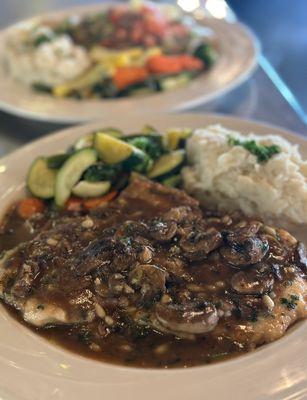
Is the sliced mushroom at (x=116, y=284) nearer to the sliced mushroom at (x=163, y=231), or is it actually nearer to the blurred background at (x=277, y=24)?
the sliced mushroom at (x=163, y=231)

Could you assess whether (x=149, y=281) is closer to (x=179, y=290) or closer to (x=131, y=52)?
(x=179, y=290)

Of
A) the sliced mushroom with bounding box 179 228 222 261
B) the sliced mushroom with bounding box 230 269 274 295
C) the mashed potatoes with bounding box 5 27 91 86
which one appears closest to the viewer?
the sliced mushroom with bounding box 230 269 274 295

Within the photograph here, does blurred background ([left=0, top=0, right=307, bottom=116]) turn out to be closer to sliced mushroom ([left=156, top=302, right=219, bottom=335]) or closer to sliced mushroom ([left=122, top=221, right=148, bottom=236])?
sliced mushroom ([left=122, top=221, right=148, bottom=236])

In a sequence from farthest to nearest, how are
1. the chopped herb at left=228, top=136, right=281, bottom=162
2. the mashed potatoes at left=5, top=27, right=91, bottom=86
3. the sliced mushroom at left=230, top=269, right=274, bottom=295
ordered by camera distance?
the mashed potatoes at left=5, top=27, right=91, bottom=86 < the chopped herb at left=228, top=136, right=281, bottom=162 < the sliced mushroom at left=230, top=269, right=274, bottom=295

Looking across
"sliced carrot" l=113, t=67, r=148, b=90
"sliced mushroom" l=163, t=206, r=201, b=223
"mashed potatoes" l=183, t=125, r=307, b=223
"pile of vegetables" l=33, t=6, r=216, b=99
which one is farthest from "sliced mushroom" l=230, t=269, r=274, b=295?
"sliced carrot" l=113, t=67, r=148, b=90

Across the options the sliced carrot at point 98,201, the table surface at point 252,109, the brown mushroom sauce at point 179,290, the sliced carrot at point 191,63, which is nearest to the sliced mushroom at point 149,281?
the brown mushroom sauce at point 179,290

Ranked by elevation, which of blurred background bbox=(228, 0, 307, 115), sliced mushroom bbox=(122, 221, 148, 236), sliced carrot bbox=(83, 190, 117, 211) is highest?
sliced mushroom bbox=(122, 221, 148, 236)

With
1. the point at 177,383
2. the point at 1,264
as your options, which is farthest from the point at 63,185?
the point at 177,383
